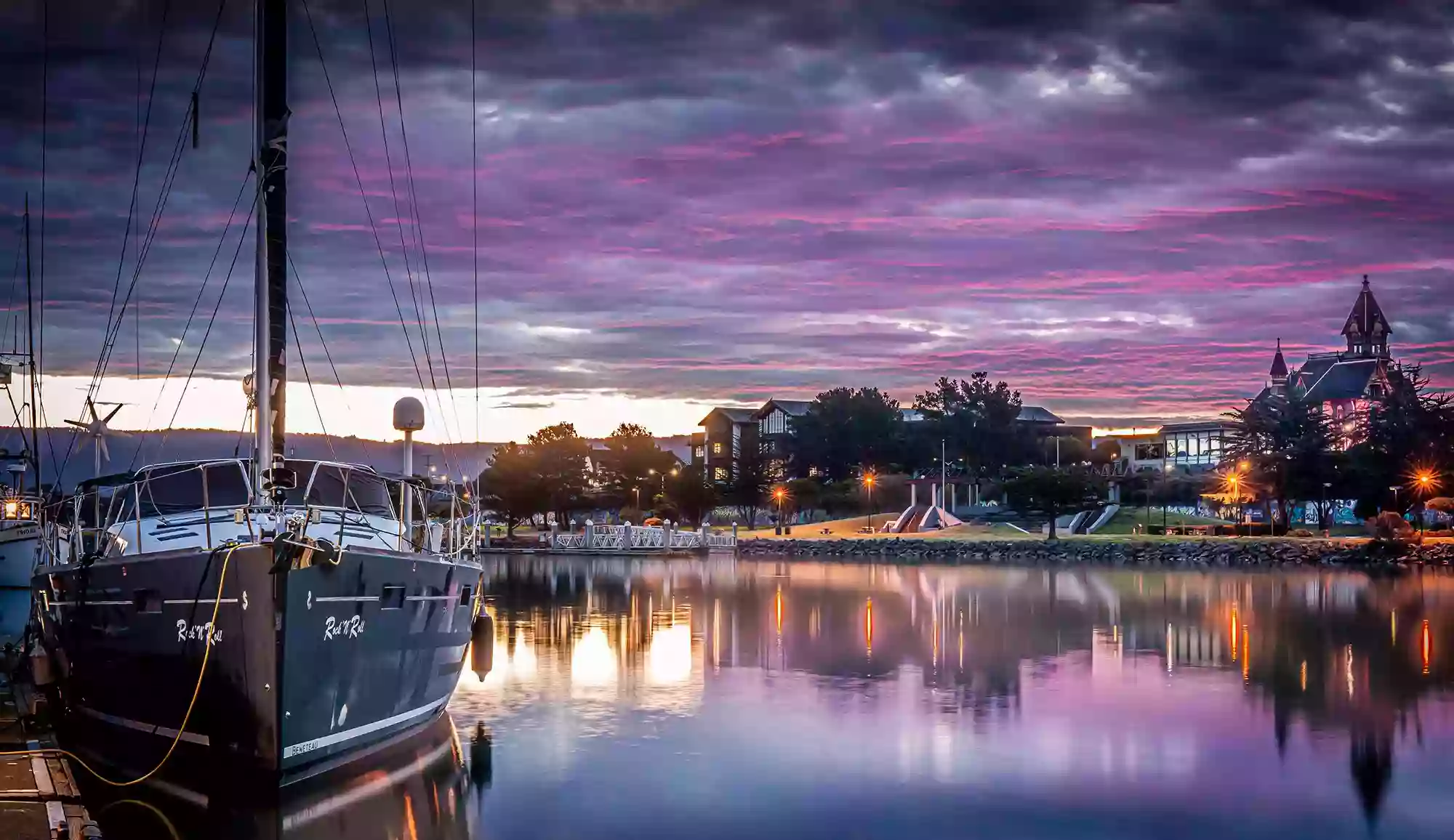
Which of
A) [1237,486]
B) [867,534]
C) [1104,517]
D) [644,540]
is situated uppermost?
[1237,486]

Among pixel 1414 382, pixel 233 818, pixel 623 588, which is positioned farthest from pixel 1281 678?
pixel 1414 382

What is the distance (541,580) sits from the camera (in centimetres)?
8444

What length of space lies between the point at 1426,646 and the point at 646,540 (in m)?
89.7

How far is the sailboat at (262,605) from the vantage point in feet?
65.8

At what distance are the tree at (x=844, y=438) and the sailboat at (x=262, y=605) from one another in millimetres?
140384

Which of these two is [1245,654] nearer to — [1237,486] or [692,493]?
[1237,486]

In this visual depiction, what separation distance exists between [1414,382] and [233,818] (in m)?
139

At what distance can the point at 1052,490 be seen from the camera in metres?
121

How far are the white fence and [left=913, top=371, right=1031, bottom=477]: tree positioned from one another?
124ft

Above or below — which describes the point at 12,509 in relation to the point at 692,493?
below

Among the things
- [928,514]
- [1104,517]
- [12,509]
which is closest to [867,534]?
[928,514]

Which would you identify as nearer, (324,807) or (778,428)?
(324,807)

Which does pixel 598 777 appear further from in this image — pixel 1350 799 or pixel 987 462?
pixel 987 462

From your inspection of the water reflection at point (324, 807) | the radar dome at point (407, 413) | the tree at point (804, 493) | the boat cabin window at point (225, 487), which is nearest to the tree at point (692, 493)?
the tree at point (804, 493)
